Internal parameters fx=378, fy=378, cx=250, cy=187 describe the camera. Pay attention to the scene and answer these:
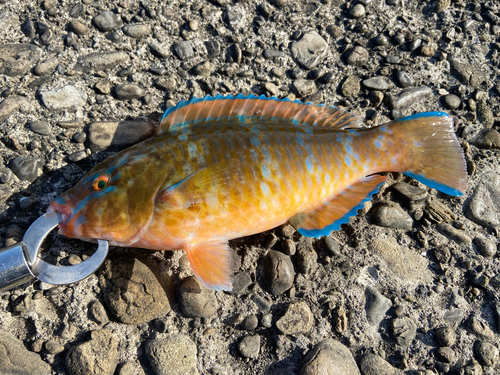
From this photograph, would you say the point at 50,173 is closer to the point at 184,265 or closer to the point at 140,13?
the point at 184,265

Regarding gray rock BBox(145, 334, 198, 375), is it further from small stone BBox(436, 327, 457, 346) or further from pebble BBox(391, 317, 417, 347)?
small stone BBox(436, 327, 457, 346)

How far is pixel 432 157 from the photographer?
10.4ft

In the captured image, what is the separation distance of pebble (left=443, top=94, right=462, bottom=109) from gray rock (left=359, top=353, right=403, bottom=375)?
2.48 meters

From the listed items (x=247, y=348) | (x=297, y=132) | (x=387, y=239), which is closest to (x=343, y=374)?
(x=247, y=348)

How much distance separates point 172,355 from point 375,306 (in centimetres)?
160

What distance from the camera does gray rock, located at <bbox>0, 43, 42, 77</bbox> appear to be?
3344 mm

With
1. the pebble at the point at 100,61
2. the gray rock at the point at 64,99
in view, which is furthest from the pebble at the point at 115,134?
the pebble at the point at 100,61

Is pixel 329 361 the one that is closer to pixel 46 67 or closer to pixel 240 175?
pixel 240 175

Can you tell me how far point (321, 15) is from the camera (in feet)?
12.9

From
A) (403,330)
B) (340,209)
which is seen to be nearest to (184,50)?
(340,209)

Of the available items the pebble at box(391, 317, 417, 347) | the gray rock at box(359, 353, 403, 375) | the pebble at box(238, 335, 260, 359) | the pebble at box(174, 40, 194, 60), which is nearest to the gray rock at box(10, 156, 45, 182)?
the pebble at box(174, 40, 194, 60)

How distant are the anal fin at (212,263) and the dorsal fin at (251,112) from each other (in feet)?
3.19

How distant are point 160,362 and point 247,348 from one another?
Result: 630 mm

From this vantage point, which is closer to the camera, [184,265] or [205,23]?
[184,265]
